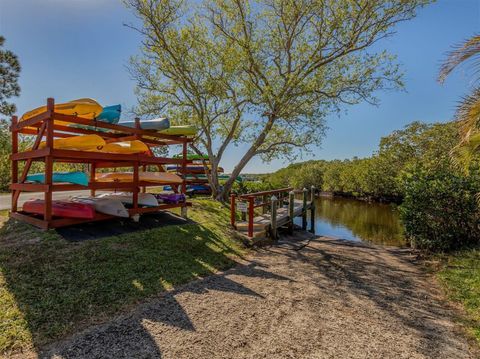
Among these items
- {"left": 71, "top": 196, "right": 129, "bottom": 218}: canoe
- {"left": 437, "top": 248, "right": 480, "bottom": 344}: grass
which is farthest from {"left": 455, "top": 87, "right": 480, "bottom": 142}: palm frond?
{"left": 71, "top": 196, "right": 129, "bottom": 218}: canoe

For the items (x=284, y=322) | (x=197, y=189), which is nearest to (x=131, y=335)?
(x=284, y=322)

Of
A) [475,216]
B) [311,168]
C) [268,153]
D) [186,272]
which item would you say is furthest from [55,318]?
[311,168]

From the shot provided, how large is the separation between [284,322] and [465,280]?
4.19m

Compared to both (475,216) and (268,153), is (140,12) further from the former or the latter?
(475,216)

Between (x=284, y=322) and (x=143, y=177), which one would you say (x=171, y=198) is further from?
(x=284, y=322)

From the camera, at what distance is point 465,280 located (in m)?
5.48

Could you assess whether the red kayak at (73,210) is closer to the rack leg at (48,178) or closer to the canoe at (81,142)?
the rack leg at (48,178)

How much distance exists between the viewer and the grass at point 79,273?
10.5ft

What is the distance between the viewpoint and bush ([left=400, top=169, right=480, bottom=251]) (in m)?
7.46

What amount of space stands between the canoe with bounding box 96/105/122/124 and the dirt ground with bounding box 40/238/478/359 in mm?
4136

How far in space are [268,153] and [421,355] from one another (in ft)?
36.4

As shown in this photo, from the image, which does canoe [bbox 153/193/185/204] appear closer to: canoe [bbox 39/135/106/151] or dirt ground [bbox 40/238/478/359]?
canoe [bbox 39/135/106/151]

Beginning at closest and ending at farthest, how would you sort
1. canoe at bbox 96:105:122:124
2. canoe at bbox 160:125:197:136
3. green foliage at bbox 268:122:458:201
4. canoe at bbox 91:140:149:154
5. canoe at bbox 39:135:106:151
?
canoe at bbox 39:135:106:151
canoe at bbox 91:140:149:154
canoe at bbox 96:105:122:124
canoe at bbox 160:125:197:136
green foliage at bbox 268:122:458:201

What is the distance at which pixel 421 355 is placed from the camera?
3.16 meters
